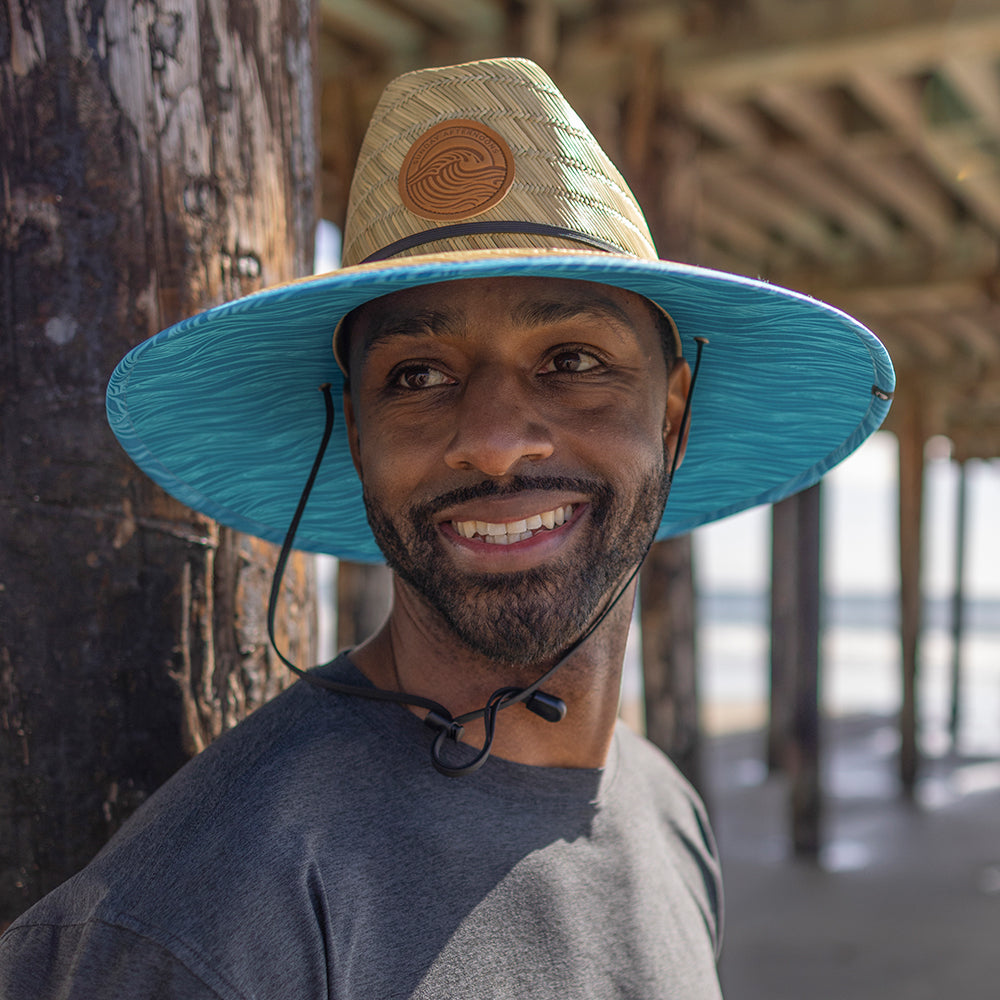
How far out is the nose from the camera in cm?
117

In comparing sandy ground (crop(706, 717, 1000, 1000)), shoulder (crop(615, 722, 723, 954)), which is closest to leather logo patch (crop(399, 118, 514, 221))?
shoulder (crop(615, 722, 723, 954))

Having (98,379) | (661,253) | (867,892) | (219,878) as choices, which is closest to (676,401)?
(98,379)

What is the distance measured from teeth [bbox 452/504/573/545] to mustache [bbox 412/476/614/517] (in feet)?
0.10

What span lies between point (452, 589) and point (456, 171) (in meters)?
0.49

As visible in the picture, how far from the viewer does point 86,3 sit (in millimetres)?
1245

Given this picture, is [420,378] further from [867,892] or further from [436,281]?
[867,892]

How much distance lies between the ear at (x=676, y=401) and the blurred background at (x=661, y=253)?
1.85 ft

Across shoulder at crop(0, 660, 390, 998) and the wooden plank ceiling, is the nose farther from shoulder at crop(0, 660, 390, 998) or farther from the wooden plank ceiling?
the wooden plank ceiling

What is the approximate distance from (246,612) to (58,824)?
34 centimetres

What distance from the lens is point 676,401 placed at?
4.97 ft

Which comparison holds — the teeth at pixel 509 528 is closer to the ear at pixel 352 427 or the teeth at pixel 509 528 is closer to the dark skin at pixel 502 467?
the dark skin at pixel 502 467

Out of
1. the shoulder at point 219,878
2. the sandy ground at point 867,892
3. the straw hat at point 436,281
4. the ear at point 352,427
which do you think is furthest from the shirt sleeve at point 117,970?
the sandy ground at point 867,892

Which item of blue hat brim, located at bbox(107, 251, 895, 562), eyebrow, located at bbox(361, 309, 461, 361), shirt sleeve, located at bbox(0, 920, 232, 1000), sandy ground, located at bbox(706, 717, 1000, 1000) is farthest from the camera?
sandy ground, located at bbox(706, 717, 1000, 1000)

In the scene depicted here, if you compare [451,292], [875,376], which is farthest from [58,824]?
[875,376]
